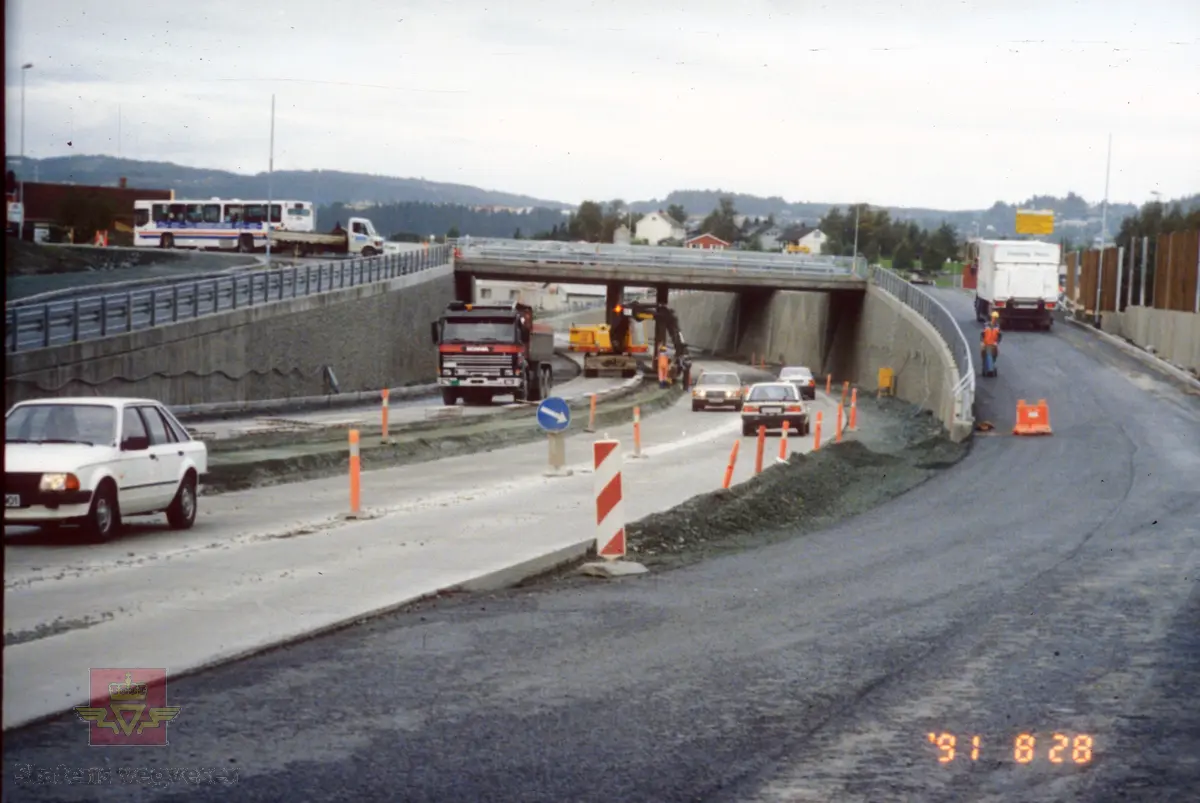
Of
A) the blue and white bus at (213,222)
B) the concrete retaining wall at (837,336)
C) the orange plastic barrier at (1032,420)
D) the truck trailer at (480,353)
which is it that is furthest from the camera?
the blue and white bus at (213,222)

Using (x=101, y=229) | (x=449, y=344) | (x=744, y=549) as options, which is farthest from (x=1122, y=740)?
(x=101, y=229)

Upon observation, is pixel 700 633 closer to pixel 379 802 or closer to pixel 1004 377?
pixel 379 802

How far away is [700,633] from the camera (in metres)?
11.6

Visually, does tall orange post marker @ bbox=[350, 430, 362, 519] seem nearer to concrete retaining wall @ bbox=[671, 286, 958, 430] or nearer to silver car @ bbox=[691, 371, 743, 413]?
concrete retaining wall @ bbox=[671, 286, 958, 430]

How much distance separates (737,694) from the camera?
934 cm

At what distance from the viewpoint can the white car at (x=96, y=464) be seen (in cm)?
1580

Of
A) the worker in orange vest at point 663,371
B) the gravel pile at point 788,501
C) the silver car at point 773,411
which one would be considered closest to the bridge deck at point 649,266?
the worker in orange vest at point 663,371

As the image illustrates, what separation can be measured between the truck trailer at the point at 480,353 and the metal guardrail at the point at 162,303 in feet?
19.4

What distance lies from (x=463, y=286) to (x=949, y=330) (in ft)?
118

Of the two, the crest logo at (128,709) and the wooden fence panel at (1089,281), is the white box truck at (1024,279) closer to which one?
the wooden fence panel at (1089,281)

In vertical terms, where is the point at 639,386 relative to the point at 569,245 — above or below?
below

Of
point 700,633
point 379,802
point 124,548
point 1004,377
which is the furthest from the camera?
point 1004,377

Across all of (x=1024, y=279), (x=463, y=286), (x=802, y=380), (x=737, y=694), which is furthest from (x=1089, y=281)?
(x=737, y=694)

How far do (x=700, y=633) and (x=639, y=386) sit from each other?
61616 millimetres
